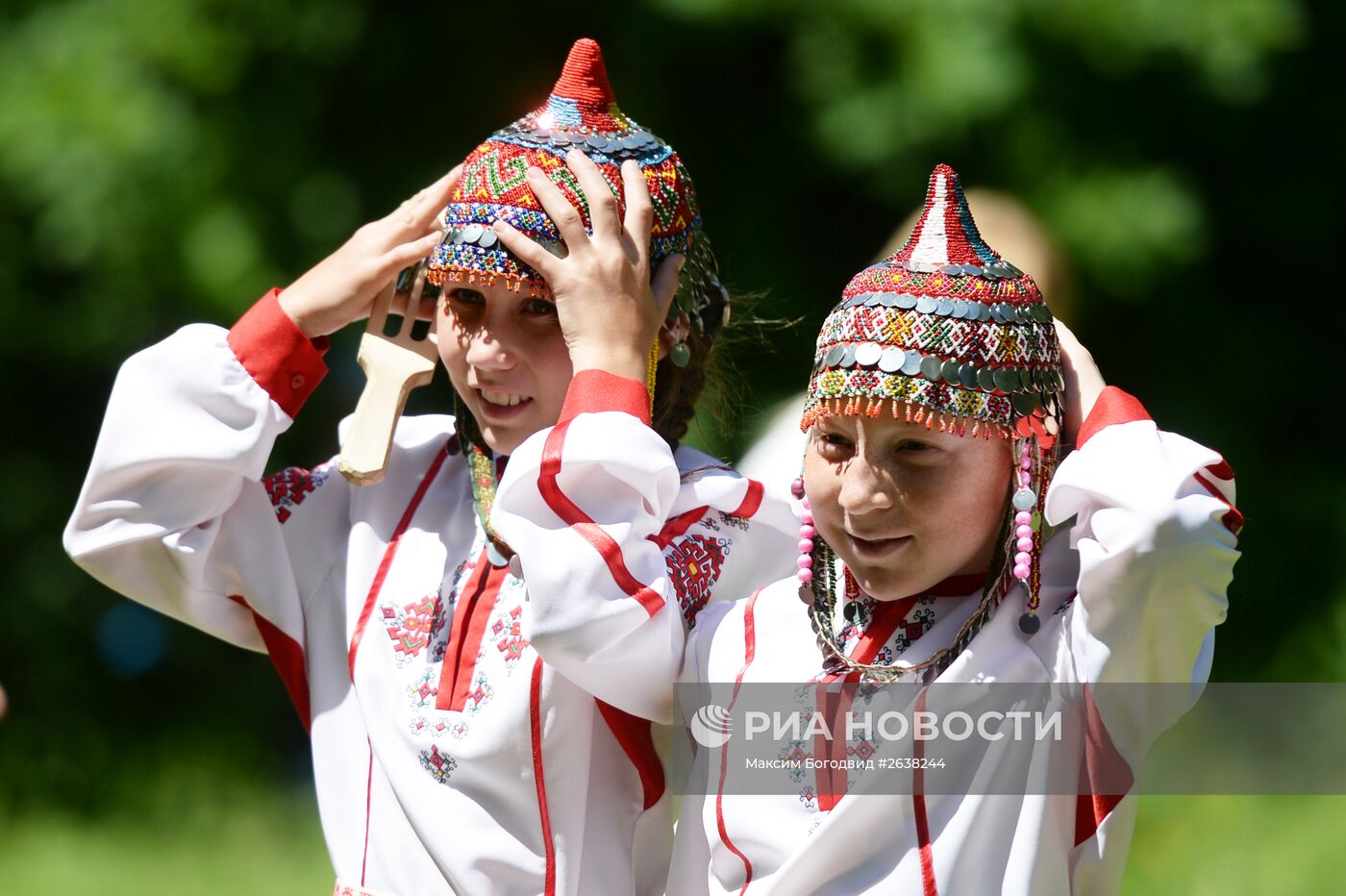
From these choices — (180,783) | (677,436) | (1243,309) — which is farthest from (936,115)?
(180,783)

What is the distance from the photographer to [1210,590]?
180 cm

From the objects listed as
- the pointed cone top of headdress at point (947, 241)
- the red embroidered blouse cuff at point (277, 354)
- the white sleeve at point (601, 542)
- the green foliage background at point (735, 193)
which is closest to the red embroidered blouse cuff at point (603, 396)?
the white sleeve at point (601, 542)

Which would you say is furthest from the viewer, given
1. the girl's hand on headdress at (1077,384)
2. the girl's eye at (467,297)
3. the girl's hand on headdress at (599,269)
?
the girl's eye at (467,297)

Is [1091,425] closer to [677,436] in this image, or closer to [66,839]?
[677,436]

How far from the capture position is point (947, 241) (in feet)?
6.46

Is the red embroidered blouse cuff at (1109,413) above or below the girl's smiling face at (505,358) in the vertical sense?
below

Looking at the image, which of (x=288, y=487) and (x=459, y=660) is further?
(x=288, y=487)

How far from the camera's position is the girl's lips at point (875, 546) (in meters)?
1.93

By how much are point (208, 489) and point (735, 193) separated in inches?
128

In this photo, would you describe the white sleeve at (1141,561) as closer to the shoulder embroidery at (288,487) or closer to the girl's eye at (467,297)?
the girl's eye at (467,297)

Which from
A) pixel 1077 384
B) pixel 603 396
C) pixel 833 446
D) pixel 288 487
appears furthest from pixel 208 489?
pixel 1077 384

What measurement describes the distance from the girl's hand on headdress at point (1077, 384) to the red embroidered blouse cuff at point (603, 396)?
52cm

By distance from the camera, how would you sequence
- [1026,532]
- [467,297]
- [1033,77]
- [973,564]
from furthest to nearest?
[1033,77], [467,297], [973,564], [1026,532]

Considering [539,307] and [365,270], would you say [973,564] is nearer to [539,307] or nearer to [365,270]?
[539,307]
